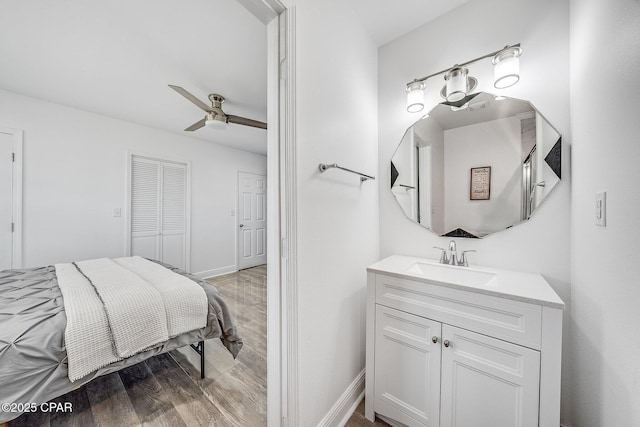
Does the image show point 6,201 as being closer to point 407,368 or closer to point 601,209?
point 407,368

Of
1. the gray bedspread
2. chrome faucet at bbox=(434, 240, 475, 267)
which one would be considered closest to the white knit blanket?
the gray bedspread

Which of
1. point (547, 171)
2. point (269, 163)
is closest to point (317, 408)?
point (269, 163)

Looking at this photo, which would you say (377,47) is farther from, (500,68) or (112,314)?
(112,314)

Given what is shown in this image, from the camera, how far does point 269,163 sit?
3.43 feet

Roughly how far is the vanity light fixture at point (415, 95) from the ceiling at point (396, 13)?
48 cm

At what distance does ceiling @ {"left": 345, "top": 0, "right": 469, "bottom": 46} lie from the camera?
1.41 m

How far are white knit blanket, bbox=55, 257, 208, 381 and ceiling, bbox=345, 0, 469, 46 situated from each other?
2271 mm

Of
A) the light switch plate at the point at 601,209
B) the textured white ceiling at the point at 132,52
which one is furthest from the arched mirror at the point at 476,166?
the textured white ceiling at the point at 132,52

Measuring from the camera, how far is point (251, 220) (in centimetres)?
489

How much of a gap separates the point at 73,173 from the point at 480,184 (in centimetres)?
437

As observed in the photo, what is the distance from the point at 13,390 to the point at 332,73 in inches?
86.6

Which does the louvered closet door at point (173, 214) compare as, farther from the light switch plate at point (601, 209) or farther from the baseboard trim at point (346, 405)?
the light switch plate at point (601, 209)

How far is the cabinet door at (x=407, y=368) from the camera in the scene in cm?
110

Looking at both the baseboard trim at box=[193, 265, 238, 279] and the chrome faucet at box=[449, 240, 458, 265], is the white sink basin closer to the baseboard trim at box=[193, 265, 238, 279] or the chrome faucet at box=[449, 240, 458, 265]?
the chrome faucet at box=[449, 240, 458, 265]
